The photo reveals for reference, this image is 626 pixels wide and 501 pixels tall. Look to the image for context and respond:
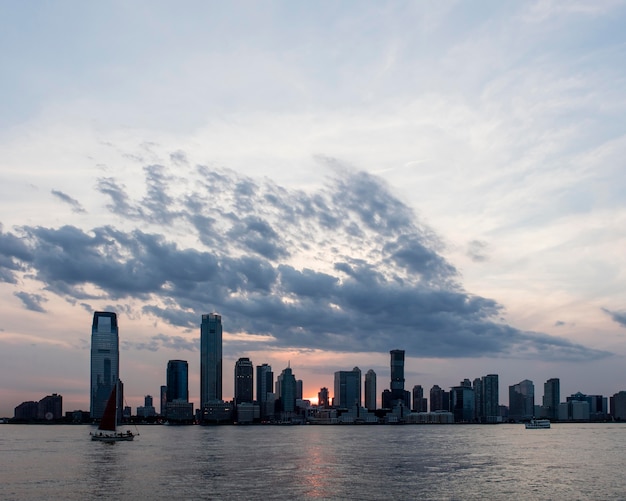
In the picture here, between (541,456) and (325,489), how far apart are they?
92.2 m

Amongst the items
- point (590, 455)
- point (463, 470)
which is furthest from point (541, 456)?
point (463, 470)

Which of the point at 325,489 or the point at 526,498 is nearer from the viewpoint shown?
the point at 526,498

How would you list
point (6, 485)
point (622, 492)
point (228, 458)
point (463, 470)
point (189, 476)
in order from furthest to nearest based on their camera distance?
point (228, 458), point (463, 470), point (189, 476), point (6, 485), point (622, 492)

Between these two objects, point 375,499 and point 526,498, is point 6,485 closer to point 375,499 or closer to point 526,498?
point 375,499

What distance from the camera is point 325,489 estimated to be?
10738 cm

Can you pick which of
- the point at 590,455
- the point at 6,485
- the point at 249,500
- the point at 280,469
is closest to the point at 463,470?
the point at 280,469

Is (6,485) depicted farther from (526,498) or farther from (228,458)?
(526,498)

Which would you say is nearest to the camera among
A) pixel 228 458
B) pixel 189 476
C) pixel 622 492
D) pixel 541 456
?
pixel 622 492

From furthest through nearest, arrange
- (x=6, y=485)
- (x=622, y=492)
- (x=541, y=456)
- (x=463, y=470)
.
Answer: (x=541, y=456)
(x=463, y=470)
(x=6, y=485)
(x=622, y=492)

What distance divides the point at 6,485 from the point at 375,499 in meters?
59.8

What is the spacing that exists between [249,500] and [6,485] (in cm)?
4521

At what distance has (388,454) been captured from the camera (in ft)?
603

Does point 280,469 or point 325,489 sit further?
point 280,469

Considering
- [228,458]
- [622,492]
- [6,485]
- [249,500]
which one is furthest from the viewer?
[228,458]
